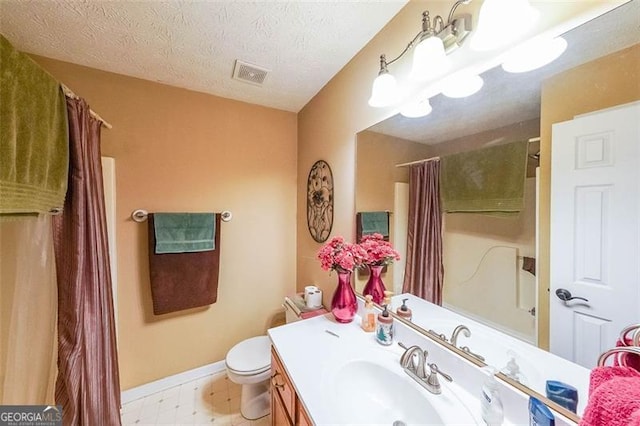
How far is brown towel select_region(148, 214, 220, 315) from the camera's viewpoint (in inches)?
62.9

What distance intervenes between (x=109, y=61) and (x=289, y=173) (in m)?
1.38

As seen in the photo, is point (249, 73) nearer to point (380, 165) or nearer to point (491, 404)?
point (380, 165)

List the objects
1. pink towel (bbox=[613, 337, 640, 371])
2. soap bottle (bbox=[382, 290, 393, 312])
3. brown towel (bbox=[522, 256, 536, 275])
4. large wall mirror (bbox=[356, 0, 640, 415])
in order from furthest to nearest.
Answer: soap bottle (bbox=[382, 290, 393, 312]), brown towel (bbox=[522, 256, 536, 275]), large wall mirror (bbox=[356, 0, 640, 415]), pink towel (bbox=[613, 337, 640, 371])

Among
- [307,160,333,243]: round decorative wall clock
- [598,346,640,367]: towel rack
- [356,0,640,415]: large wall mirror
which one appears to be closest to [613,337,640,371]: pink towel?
[598,346,640,367]: towel rack

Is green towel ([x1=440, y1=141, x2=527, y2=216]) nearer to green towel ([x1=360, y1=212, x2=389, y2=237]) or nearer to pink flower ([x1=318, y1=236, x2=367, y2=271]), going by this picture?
green towel ([x1=360, y1=212, x2=389, y2=237])

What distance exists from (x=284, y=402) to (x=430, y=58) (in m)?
1.46

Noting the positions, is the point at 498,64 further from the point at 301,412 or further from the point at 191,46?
the point at 191,46

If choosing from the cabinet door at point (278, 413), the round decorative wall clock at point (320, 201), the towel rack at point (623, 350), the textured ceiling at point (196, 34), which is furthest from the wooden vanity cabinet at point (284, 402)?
the textured ceiling at point (196, 34)

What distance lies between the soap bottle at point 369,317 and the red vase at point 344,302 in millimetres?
81

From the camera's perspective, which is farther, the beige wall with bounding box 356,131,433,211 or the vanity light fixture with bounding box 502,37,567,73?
the beige wall with bounding box 356,131,433,211

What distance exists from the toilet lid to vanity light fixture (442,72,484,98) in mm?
1771

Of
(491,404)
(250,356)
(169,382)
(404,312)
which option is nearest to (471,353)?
(491,404)

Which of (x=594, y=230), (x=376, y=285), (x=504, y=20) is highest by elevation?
(x=504, y=20)

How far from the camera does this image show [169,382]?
1.71m
